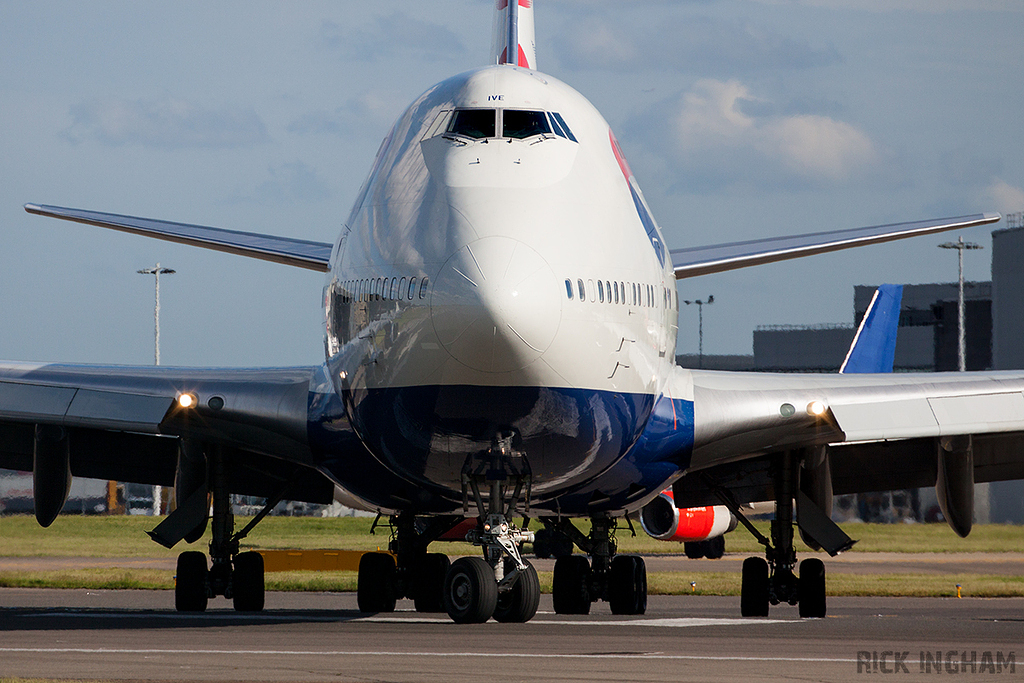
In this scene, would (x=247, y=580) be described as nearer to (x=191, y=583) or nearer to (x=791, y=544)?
(x=191, y=583)

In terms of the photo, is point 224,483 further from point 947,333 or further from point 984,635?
point 947,333

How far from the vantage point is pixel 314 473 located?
66.8ft

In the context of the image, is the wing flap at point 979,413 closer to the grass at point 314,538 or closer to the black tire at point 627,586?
the black tire at point 627,586

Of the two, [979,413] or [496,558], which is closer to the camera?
[496,558]

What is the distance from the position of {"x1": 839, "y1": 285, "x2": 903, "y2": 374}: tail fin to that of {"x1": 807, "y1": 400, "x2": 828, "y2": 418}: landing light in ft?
44.1

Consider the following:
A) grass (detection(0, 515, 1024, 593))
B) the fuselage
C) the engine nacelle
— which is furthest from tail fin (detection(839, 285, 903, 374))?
the fuselage

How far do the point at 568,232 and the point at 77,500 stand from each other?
41.6 metres

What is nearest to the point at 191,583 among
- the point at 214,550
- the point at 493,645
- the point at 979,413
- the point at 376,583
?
the point at 214,550

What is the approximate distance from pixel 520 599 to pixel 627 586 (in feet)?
19.1

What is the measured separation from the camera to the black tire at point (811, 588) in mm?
19594

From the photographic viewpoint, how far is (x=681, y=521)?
35625 mm

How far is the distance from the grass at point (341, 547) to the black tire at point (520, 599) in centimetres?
1011

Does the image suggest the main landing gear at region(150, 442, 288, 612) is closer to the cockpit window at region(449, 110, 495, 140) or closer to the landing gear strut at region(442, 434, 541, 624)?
the landing gear strut at region(442, 434, 541, 624)

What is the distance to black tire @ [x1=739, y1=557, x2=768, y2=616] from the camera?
19844 mm
